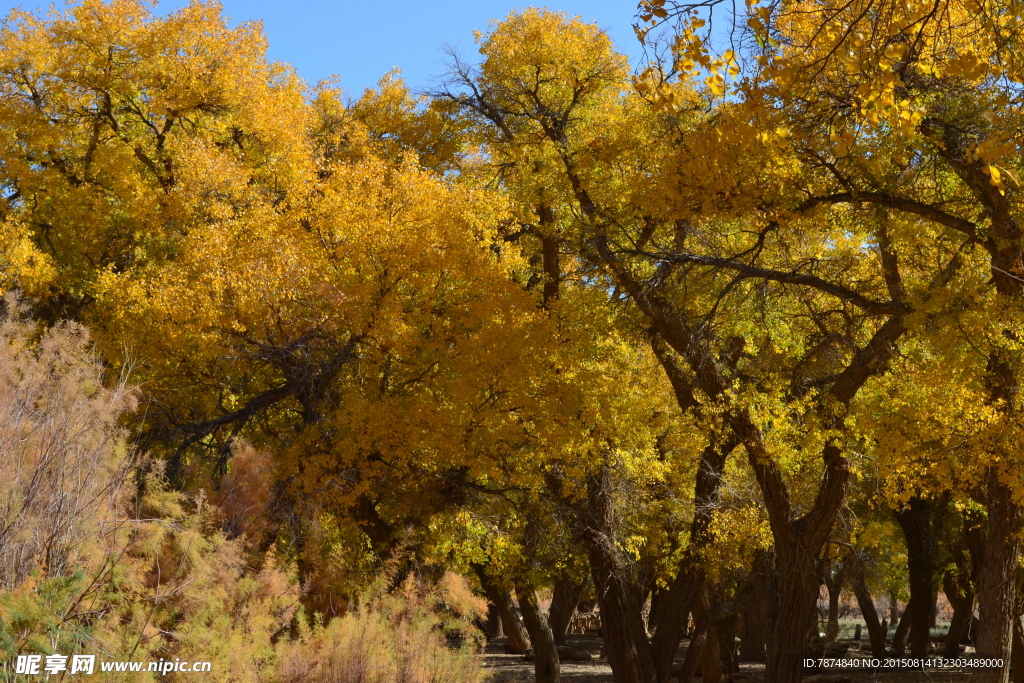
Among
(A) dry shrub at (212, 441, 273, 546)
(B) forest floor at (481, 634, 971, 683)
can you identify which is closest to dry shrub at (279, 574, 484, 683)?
(A) dry shrub at (212, 441, 273, 546)

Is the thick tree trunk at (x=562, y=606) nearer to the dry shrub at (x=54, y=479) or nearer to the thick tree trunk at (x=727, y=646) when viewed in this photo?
the thick tree trunk at (x=727, y=646)

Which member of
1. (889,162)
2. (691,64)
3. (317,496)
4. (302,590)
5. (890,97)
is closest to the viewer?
(890,97)

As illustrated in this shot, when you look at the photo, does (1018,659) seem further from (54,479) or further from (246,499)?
(54,479)

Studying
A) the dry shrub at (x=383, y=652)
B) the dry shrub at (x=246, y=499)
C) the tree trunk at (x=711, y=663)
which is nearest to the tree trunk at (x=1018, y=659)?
the tree trunk at (x=711, y=663)

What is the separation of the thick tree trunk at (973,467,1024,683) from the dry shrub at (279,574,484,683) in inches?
227

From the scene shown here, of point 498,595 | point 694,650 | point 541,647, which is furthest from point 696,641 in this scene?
point 498,595

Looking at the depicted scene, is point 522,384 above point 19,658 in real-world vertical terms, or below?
above

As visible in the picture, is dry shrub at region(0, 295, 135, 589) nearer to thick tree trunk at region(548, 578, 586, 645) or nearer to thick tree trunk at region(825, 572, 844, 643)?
thick tree trunk at region(548, 578, 586, 645)

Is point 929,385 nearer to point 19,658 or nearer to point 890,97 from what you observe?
point 890,97

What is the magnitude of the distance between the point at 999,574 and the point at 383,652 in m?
6.96

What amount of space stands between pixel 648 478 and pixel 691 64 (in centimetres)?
904

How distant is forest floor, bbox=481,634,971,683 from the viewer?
16.3m

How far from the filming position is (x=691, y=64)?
17.5ft

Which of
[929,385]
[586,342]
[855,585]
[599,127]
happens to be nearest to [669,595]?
[586,342]
